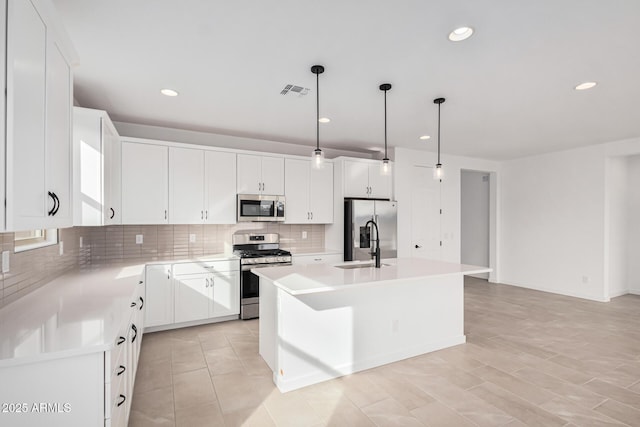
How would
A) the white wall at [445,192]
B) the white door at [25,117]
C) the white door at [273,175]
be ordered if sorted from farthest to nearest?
1. the white wall at [445,192]
2. the white door at [273,175]
3. the white door at [25,117]

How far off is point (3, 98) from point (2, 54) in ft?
0.51

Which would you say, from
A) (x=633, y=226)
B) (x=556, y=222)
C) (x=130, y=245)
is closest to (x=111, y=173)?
(x=130, y=245)

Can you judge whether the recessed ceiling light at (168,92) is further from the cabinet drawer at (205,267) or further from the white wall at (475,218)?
the white wall at (475,218)

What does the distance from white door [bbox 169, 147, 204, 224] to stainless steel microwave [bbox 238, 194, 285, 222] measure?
0.54 m

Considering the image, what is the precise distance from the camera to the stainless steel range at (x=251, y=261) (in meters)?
4.31

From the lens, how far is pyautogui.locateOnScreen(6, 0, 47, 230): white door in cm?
116

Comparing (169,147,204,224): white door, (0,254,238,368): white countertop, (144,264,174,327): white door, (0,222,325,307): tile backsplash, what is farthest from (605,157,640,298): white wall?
(0,254,238,368): white countertop

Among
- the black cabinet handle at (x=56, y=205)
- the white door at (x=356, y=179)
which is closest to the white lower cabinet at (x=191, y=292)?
the white door at (x=356, y=179)

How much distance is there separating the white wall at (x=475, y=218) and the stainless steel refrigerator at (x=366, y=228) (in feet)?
10.0

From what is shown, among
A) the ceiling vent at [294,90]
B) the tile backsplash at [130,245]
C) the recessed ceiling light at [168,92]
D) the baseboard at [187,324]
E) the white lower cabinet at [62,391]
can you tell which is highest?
the recessed ceiling light at [168,92]

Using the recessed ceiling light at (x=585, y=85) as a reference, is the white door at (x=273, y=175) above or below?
below

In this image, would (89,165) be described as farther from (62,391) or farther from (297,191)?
(297,191)

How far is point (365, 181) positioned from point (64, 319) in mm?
4244

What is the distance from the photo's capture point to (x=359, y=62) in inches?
99.1
